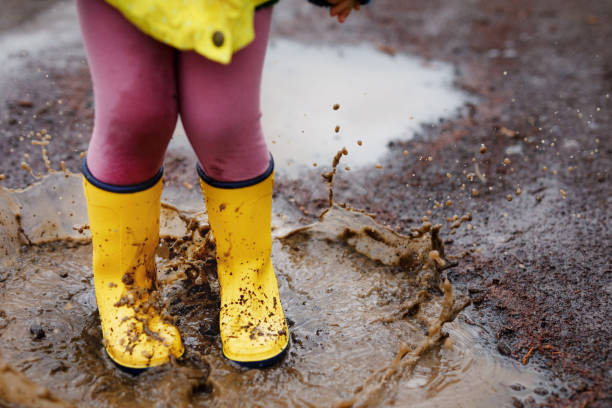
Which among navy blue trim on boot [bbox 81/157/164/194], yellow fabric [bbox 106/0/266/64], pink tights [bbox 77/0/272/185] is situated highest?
yellow fabric [bbox 106/0/266/64]

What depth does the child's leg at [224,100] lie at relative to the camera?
4.33 feet

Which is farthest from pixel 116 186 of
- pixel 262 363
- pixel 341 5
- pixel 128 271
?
pixel 341 5

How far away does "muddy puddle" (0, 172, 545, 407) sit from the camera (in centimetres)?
154

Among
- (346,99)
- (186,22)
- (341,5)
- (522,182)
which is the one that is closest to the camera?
(186,22)

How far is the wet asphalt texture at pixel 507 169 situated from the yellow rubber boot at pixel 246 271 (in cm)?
71

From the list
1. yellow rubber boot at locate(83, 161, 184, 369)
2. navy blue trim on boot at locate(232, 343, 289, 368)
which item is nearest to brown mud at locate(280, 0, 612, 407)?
navy blue trim on boot at locate(232, 343, 289, 368)

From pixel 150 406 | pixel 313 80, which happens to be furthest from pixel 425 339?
pixel 313 80

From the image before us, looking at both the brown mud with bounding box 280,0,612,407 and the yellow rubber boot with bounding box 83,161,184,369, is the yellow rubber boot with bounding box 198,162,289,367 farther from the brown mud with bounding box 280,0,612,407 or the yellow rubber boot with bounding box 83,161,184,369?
the brown mud with bounding box 280,0,612,407

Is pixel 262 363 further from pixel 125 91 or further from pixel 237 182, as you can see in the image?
pixel 125 91

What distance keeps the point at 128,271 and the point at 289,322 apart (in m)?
0.54

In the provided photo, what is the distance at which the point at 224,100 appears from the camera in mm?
1343

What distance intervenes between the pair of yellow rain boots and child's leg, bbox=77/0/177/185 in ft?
0.30

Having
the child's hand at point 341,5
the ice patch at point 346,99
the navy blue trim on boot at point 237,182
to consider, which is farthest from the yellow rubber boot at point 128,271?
the ice patch at point 346,99

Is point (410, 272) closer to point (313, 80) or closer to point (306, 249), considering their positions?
point (306, 249)
